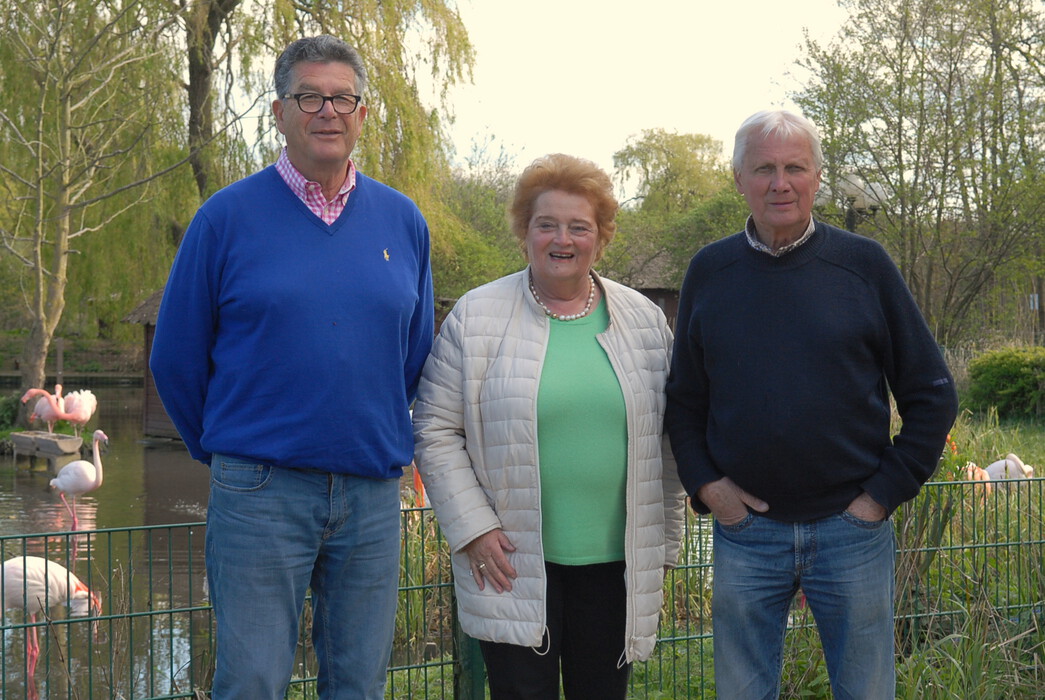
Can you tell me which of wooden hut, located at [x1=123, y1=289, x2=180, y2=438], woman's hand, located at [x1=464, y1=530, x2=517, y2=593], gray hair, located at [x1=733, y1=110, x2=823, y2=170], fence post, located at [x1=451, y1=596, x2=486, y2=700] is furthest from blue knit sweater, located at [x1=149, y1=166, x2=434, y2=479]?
wooden hut, located at [x1=123, y1=289, x2=180, y2=438]

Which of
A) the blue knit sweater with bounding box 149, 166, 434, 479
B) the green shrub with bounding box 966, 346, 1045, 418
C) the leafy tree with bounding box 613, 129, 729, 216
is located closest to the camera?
the blue knit sweater with bounding box 149, 166, 434, 479

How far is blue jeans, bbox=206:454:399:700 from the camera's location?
2.54m

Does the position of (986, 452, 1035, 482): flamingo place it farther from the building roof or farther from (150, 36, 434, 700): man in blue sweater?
the building roof

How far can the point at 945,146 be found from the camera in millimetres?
18078

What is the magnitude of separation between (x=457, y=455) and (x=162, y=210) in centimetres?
1798

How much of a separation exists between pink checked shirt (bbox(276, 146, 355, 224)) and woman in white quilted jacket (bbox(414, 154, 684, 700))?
1.43 feet

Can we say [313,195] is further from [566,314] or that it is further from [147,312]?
[147,312]

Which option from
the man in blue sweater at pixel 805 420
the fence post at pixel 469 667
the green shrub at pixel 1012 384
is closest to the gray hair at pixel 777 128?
the man in blue sweater at pixel 805 420

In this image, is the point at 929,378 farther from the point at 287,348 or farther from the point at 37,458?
the point at 37,458

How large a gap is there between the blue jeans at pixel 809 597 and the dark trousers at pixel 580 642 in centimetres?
27

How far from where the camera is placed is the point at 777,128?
266cm

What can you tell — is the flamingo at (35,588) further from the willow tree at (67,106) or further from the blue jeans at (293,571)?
the willow tree at (67,106)

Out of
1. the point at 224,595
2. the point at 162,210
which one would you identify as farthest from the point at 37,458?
the point at 224,595

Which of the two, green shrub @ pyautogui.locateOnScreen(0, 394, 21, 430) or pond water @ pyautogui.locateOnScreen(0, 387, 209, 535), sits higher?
green shrub @ pyautogui.locateOnScreen(0, 394, 21, 430)
